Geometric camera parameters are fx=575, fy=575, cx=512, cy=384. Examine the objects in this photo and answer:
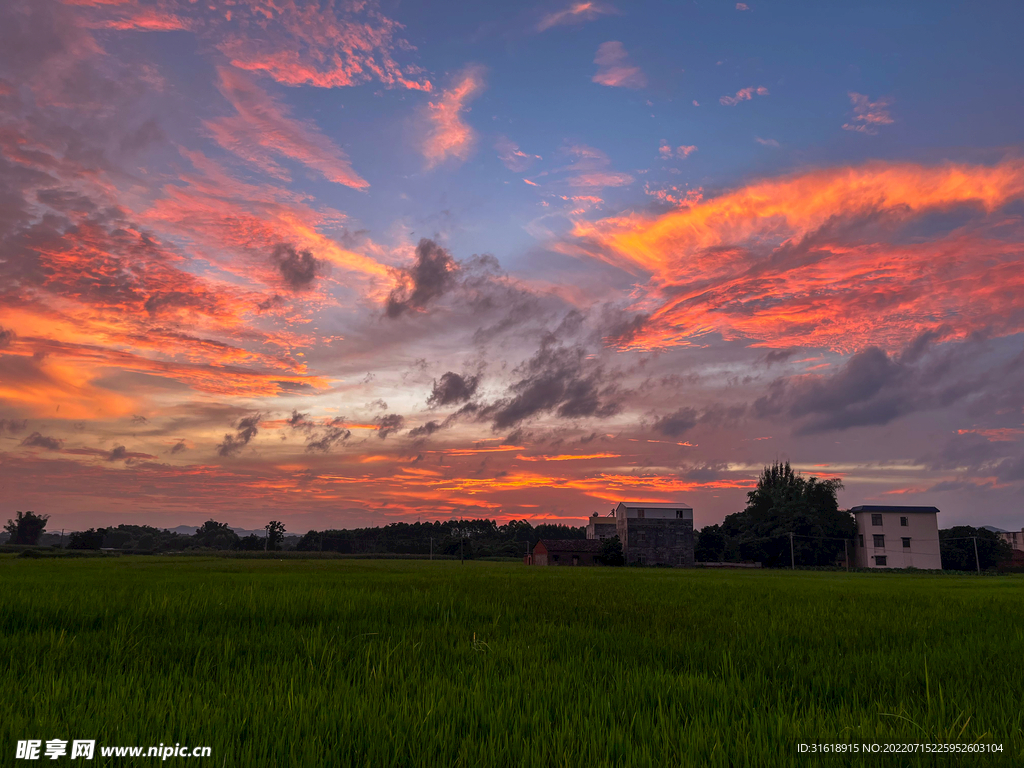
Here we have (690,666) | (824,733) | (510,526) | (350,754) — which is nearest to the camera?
(350,754)

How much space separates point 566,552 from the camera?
316ft

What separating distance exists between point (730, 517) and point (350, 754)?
11715 centimetres

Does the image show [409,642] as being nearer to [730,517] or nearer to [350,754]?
[350,754]

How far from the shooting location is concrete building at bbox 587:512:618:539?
117250 mm

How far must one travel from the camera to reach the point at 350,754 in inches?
111

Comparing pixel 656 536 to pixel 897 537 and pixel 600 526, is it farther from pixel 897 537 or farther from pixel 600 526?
pixel 897 537

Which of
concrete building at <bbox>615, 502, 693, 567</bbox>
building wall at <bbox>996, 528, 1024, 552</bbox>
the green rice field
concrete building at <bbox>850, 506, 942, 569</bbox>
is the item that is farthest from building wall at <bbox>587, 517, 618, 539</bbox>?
the green rice field

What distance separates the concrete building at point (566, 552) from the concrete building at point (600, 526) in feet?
58.7

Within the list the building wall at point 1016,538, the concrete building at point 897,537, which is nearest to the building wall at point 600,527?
Result: the concrete building at point 897,537

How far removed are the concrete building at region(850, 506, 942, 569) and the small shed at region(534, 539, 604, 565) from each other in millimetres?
44710

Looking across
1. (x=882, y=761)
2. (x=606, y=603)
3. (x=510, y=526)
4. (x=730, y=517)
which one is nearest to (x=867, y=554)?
(x=730, y=517)

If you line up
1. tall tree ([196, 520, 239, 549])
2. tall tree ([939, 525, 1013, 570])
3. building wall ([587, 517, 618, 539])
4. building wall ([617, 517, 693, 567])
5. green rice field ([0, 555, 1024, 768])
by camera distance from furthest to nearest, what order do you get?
1. tall tree ([196, 520, 239, 549])
2. building wall ([587, 517, 618, 539])
3. tall tree ([939, 525, 1013, 570])
4. building wall ([617, 517, 693, 567])
5. green rice field ([0, 555, 1024, 768])

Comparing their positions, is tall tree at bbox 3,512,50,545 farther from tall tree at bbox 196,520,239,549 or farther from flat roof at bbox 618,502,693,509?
flat roof at bbox 618,502,693,509

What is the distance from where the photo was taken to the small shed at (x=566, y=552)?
94812 millimetres
